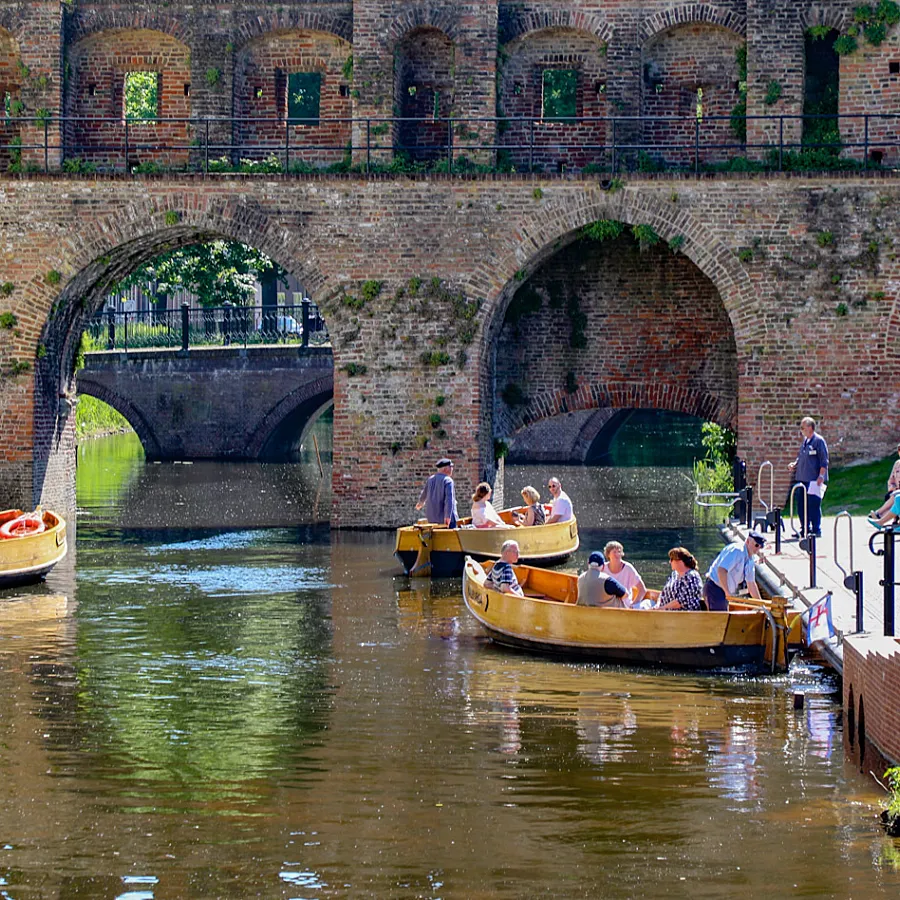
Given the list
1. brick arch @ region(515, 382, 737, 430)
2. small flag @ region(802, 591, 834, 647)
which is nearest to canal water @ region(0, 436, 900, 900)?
small flag @ region(802, 591, 834, 647)

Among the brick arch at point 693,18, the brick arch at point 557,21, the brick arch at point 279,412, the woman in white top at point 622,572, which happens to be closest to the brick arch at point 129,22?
the brick arch at point 557,21

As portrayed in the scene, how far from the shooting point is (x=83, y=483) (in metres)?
43.3

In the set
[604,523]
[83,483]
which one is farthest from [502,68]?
[83,483]

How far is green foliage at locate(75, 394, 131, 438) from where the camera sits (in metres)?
57.2

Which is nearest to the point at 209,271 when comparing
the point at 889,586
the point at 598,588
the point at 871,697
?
the point at 598,588

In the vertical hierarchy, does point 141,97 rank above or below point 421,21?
above

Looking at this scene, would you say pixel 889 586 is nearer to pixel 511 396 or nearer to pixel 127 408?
pixel 511 396

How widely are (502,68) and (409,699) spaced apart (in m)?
18.7

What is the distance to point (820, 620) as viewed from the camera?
1714 cm

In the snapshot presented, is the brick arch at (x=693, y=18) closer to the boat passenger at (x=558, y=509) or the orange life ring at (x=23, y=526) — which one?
the boat passenger at (x=558, y=509)

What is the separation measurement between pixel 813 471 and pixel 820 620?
7.45 metres

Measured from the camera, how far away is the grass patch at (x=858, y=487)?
28375 mm

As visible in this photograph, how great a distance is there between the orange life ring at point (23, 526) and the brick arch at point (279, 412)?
880 inches

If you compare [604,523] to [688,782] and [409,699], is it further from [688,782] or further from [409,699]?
[688,782]
